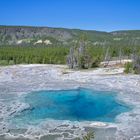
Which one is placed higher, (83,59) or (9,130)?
(83,59)

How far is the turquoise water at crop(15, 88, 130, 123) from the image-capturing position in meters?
29.1

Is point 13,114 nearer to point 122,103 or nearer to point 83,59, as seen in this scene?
point 122,103

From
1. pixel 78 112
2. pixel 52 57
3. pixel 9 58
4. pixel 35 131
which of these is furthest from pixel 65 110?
pixel 9 58

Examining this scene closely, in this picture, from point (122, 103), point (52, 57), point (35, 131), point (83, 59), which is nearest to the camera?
point (35, 131)

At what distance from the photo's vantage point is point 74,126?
2555cm

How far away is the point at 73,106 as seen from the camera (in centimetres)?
3481

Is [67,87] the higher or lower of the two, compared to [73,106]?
higher

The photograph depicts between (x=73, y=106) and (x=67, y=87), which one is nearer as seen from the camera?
(x=73, y=106)

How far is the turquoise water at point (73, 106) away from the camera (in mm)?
29109

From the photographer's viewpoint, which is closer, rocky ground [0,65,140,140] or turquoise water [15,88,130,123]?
rocky ground [0,65,140,140]

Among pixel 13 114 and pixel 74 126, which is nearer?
pixel 74 126

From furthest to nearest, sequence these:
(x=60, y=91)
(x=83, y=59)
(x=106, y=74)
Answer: (x=83, y=59) < (x=106, y=74) < (x=60, y=91)

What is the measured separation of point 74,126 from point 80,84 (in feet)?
76.8

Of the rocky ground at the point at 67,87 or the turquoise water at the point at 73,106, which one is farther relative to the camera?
the turquoise water at the point at 73,106
